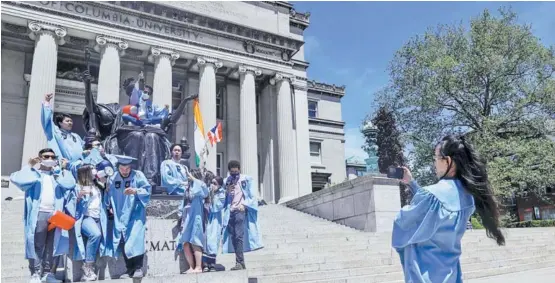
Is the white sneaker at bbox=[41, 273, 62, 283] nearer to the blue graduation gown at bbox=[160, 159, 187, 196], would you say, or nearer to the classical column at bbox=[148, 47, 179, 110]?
the blue graduation gown at bbox=[160, 159, 187, 196]

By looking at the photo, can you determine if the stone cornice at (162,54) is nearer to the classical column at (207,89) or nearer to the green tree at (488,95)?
the classical column at (207,89)

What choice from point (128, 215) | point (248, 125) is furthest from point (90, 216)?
point (248, 125)

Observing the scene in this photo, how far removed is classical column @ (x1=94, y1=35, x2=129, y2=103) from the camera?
860 inches

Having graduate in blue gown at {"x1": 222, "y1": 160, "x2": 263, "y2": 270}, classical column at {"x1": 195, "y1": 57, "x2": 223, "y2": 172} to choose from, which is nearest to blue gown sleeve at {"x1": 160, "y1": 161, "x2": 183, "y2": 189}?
graduate in blue gown at {"x1": 222, "y1": 160, "x2": 263, "y2": 270}

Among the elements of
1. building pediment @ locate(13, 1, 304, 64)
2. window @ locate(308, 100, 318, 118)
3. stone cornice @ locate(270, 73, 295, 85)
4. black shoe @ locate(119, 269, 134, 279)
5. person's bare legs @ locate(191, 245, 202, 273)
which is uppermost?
building pediment @ locate(13, 1, 304, 64)

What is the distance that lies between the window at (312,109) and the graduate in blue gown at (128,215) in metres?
32.5

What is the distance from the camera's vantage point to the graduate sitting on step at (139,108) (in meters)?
11.7

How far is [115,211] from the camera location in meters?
6.45

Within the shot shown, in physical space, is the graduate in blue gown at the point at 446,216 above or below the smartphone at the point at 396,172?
below

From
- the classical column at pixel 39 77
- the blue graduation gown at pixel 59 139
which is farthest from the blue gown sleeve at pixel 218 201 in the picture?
the classical column at pixel 39 77

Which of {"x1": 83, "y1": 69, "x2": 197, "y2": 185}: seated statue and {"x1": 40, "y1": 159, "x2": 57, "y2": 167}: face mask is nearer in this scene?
{"x1": 40, "y1": 159, "x2": 57, "y2": 167}: face mask

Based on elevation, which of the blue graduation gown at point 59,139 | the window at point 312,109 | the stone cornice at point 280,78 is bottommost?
Answer: the blue graduation gown at point 59,139

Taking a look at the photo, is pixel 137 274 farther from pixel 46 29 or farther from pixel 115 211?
pixel 46 29

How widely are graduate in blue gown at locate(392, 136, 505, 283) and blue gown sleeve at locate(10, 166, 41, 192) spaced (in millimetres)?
5344
